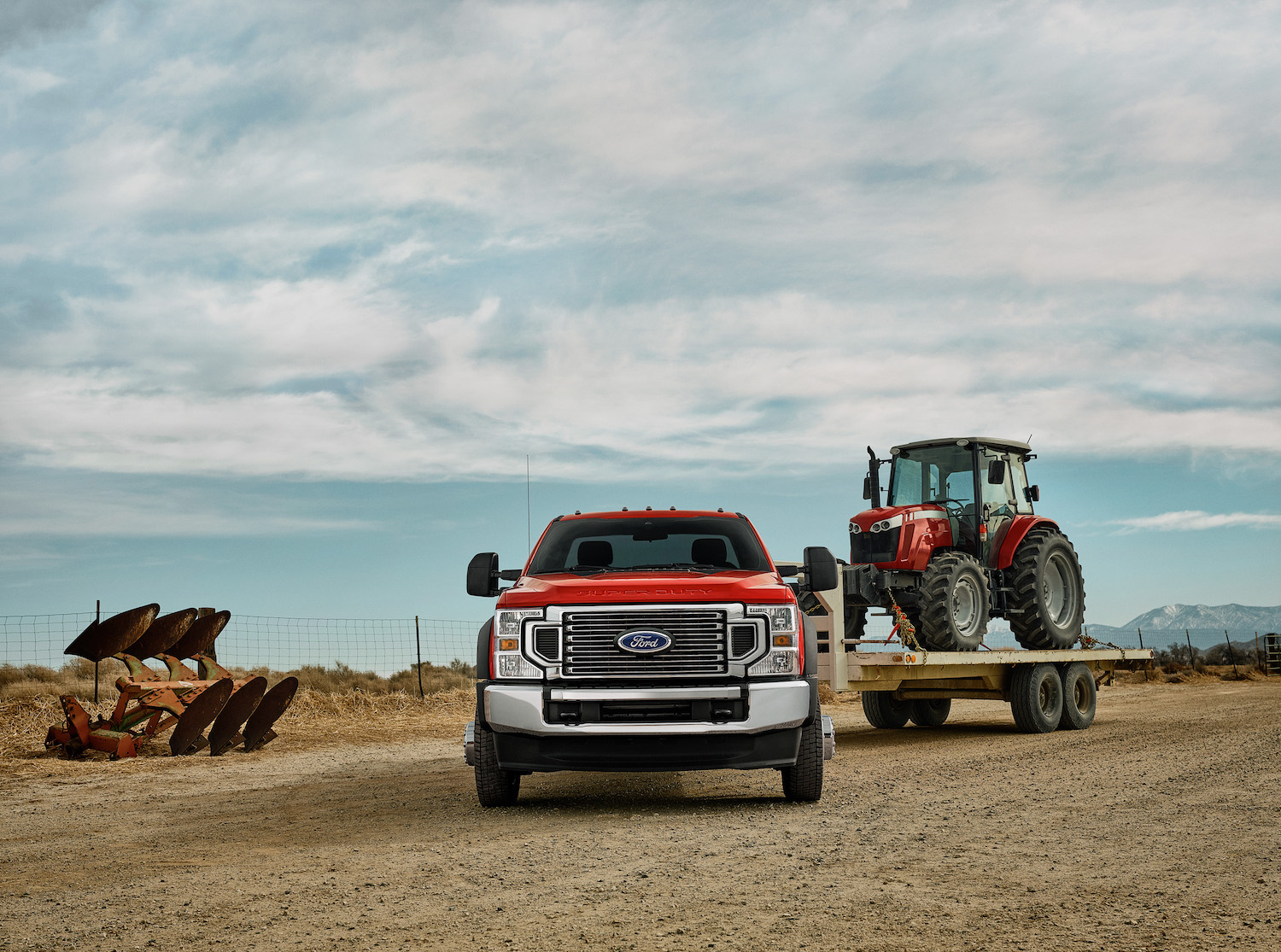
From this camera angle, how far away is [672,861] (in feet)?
21.4

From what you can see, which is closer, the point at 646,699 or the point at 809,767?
the point at 646,699

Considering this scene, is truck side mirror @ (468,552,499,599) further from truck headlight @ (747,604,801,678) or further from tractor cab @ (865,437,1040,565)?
tractor cab @ (865,437,1040,565)

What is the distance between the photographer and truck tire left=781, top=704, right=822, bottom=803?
8.59 m

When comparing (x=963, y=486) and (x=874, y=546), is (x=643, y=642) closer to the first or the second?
(x=874, y=546)

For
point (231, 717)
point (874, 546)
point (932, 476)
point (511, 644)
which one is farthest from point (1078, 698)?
point (231, 717)

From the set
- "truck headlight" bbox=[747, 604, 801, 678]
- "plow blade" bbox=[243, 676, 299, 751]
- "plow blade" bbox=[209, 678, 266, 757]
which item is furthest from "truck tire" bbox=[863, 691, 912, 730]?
"truck headlight" bbox=[747, 604, 801, 678]

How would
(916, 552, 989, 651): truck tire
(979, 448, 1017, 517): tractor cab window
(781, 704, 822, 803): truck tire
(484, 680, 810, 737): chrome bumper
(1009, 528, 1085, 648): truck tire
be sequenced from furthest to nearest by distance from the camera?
(979, 448, 1017, 517): tractor cab window < (1009, 528, 1085, 648): truck tire < (916, 552, 989, 651): truck tire < (781, 704, 822, 803): truck tire < (484, 680, 810, 737): chrome bumper

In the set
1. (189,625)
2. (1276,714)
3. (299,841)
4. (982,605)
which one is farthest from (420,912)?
(1276,714)

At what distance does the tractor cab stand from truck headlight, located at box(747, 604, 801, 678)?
6.98m

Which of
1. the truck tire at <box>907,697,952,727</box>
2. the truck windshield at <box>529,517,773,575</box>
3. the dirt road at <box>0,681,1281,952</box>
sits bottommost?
the truck tire at <box>907,697,952,727</box>

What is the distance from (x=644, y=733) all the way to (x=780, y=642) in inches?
46.5

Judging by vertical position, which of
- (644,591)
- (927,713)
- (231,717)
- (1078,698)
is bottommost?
(927,713)

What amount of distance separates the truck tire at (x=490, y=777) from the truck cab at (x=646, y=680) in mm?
16

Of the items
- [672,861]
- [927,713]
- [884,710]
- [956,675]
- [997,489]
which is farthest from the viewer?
[927,713]
